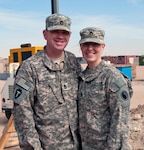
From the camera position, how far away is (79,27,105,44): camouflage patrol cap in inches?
94.4

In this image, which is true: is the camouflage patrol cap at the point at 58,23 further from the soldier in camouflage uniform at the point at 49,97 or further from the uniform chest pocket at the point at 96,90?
the uniform chest pocket at the point at 96,90

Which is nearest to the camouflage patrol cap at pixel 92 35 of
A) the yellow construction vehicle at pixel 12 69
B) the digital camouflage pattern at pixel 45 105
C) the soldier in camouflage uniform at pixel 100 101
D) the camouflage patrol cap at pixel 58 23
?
the soldier in camouflage uniform at pixel 100 101

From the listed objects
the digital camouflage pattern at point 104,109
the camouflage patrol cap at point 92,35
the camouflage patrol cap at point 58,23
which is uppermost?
the camouflage patrol cap at point 58,23

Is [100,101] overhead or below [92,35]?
below

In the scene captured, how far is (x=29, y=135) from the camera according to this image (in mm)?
2359

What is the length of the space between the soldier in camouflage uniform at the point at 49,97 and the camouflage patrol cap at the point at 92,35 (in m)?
0.13

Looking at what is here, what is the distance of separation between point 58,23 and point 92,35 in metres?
0.26

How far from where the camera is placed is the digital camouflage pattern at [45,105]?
237 cm

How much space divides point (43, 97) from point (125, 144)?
0.66m

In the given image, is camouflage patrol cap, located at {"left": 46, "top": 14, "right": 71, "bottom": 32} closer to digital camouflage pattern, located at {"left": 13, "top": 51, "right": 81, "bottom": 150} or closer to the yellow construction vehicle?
digital camouflage pattern, located at {"left": 13, "top": 51, "right": 81, "bottom": 150}

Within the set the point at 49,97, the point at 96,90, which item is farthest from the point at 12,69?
the point at 96,90

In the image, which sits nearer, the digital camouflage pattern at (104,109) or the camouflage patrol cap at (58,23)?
the digital camouflage pattern at (104,109)

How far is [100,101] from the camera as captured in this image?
2.36 m

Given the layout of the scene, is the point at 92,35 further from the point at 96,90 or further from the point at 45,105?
the point at 45,105
